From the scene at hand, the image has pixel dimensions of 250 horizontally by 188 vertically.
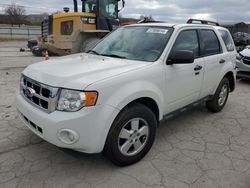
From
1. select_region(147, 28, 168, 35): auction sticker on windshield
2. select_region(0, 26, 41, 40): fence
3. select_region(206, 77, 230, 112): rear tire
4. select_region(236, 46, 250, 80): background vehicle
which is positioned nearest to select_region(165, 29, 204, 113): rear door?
select_region(147, 28, 168, 35): auction sticker on windshield

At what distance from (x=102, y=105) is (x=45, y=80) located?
2.42ft

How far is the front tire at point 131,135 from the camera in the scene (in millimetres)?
2932

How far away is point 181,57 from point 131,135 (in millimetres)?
1233

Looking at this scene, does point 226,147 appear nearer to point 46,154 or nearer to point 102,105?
point 102,105

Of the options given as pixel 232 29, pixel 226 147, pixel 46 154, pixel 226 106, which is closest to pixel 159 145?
pixel 226 147

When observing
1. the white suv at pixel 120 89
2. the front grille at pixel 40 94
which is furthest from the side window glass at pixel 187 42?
the front grille at pixel 40 94

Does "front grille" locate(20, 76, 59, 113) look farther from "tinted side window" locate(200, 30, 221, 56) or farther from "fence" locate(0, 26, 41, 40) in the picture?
"fence" locate(0, 26, 41, 40)

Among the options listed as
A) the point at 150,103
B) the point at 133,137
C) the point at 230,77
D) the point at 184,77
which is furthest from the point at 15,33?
the point at 133,137

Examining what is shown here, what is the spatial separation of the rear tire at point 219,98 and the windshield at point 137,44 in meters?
1.90

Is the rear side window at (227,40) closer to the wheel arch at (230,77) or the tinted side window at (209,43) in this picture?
the tinted side window at (209,43)

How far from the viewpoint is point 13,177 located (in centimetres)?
296

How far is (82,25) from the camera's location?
36.8 feet

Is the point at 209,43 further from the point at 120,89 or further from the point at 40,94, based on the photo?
the point at 40,94

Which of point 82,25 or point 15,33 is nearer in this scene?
point 82,25
